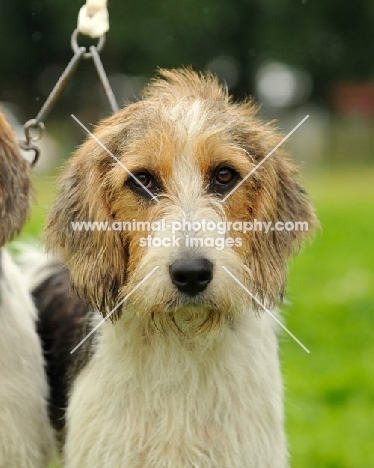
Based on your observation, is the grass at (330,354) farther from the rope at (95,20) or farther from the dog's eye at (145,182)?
the rope at (95,20)

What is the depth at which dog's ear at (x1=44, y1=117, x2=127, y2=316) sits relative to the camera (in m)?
4.31

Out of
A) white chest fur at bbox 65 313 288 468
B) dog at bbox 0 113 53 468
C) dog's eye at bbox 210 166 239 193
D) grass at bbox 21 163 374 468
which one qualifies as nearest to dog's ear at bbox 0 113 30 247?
dog at bbox 0 113 53 468

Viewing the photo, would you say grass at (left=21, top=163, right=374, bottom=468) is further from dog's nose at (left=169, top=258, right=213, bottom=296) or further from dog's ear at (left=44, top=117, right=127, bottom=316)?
dog's nose at (left=169, top=258, right=213, bottom=296)

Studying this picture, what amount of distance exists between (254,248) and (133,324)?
2.11ft

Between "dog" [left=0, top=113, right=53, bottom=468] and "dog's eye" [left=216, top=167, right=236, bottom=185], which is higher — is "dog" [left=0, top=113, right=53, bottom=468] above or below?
below

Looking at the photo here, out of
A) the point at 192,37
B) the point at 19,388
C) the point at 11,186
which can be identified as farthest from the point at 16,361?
the point at 192,37

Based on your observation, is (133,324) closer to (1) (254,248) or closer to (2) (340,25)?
(1) (254,248)

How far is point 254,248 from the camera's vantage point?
14.2ft

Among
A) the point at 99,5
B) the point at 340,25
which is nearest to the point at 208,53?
the point at 340,25

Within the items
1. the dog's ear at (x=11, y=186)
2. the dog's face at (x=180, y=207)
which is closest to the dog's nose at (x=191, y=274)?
the dog's face at (x=180, y=207)

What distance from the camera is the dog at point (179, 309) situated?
13.7ft

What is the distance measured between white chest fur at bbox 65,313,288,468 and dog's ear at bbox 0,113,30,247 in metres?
0.73

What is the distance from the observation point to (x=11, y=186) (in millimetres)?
4797

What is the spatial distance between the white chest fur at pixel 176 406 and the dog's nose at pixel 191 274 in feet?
1.72
